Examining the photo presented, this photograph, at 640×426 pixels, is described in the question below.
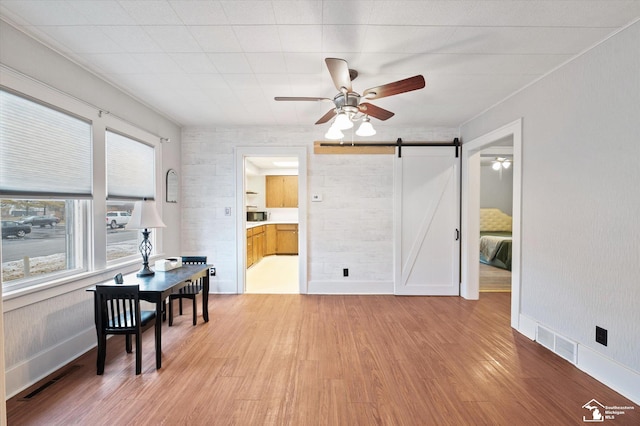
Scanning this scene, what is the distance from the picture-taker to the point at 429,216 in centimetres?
408

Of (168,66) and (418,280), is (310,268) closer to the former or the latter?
(418,280)

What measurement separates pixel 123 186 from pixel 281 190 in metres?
4.93

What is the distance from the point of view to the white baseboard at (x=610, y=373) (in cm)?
183

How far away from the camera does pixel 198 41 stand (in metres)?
2.06

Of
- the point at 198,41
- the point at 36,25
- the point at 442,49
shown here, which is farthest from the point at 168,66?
the point at 442,49

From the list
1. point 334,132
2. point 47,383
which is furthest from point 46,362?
point 334,132

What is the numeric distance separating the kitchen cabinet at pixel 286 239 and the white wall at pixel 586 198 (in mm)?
5431

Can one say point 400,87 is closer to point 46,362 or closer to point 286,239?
point 46,362

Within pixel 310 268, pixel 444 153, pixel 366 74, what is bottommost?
pixel 310 268

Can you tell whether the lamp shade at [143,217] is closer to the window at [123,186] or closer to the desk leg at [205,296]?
the window at [123,186]

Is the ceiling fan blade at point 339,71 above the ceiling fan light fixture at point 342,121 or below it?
above

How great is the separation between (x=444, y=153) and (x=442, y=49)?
7.15ft

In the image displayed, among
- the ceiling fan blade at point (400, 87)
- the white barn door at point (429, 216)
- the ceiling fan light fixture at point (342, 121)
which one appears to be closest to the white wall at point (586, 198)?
the white barn door at point (429, 216)

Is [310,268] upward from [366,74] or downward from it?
downward
